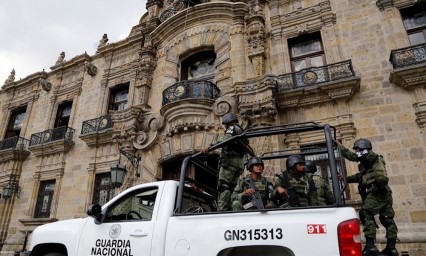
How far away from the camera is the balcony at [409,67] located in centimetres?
769

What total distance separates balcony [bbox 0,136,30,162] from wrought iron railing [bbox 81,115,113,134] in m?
4.06

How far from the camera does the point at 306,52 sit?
33.2 ft

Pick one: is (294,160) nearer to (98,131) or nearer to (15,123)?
(98,131)

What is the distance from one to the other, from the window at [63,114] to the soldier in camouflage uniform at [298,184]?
45.0 ft

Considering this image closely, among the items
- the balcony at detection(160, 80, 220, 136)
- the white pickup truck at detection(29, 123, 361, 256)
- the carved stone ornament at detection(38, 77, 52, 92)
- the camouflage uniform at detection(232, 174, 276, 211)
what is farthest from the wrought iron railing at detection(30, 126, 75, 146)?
the camouflage uniform at detection(232, 174, 276, 211)

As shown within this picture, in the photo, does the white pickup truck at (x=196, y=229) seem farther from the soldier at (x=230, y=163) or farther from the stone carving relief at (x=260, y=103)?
the stone carving relief at (x=260, y=103)

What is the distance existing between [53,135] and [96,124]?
2.83 meters

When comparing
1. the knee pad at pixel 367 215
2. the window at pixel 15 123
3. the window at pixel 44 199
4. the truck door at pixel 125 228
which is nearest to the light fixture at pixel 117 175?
the window at pixel 44 199

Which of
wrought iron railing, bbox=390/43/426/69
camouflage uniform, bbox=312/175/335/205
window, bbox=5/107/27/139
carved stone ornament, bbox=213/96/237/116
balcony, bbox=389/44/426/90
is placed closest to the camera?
camouflage uniform, bbox=312/175/335/205

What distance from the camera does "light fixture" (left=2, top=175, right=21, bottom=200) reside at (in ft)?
44.5

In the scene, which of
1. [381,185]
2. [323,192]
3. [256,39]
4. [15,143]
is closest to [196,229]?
[323,192]

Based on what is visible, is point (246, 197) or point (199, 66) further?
point (199, 66)

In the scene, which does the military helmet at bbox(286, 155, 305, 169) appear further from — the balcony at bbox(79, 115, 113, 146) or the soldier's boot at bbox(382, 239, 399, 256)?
the balcony at bbox(79, 115, 113, 146)

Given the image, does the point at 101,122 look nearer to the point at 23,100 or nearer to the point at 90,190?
the point at 90,190
